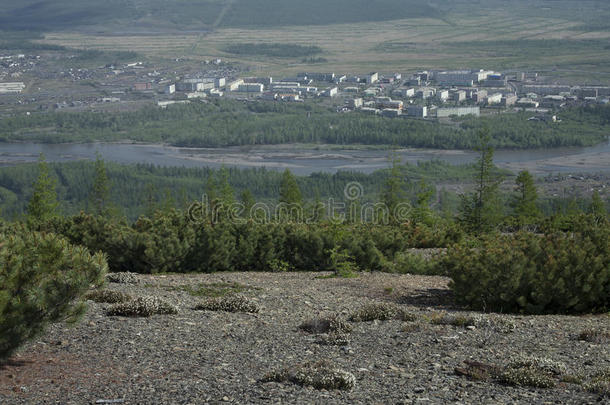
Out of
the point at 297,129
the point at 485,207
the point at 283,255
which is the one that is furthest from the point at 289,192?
the point at 297,129

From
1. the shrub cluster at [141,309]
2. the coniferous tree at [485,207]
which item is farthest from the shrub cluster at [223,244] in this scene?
the coniferous tree at [485,207]

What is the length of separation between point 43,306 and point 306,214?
771 inches

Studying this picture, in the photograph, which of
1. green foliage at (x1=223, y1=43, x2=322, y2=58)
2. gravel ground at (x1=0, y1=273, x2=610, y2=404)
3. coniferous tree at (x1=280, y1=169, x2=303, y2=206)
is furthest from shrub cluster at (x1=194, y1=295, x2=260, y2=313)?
green foliage at (x1=223, y1=43, x2=322, y2=58)

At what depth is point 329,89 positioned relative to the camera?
282 feet

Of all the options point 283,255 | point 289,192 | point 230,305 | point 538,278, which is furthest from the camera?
point 289,192

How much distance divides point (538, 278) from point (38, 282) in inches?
254

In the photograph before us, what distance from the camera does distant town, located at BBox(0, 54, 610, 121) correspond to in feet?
244

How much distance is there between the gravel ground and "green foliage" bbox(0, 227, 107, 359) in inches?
18.3

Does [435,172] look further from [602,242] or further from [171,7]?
[171,7]

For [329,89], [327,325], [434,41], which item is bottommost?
[329,89]

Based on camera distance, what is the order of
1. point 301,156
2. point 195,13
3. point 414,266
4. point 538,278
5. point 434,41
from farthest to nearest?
1. point 195,13
2. point 434,41
3. point 301,156
4. point 414,266
5. point 538,278

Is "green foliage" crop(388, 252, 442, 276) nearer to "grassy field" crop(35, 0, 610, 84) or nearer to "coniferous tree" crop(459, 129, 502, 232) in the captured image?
"coniferous tree" crop(459, 129, 502, 232)

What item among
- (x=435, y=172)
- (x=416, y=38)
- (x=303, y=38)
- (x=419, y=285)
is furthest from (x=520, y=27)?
(x=419, y=285)

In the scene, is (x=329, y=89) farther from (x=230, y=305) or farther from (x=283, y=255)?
(x=230, y=305)
